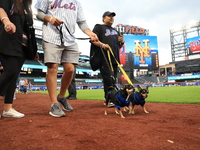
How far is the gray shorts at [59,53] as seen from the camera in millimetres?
2562

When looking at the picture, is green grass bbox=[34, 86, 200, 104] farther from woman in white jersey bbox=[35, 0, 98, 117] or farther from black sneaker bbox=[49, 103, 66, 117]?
black sneaker bbox=[49, 103, 66, 117]

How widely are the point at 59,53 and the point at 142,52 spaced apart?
36.6 meters

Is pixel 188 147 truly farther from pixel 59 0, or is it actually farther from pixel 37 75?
pixel 37 75

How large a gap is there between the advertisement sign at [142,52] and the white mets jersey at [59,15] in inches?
1335

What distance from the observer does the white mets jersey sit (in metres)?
2.62

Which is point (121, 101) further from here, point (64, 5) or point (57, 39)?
point (64, 5)

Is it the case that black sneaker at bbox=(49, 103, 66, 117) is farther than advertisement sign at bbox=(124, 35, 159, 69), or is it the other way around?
advertisement sign at bbox=(124, 35, 159, 69)

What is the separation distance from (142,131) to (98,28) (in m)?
2.88

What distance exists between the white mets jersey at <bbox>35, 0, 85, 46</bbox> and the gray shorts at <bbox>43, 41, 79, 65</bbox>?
80 mm

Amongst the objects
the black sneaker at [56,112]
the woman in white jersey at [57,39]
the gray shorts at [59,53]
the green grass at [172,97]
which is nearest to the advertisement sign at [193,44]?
the green grass at [172,97]

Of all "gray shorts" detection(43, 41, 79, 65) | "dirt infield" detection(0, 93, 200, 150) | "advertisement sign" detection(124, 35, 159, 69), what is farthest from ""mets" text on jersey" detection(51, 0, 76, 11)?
"advertisement sign" detection(124, 35, 159, 69)

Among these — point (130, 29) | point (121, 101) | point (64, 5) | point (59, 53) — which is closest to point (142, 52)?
point (130, 29)

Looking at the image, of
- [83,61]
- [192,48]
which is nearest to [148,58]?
[192,48]

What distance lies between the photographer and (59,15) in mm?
2750
